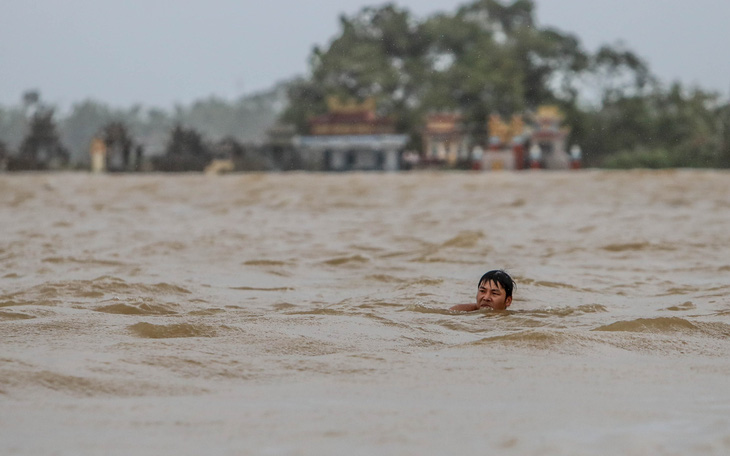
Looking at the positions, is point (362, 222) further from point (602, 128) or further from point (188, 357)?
point (602, 128)

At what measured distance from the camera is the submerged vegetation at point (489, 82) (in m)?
31.5

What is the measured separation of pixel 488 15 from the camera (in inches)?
1463

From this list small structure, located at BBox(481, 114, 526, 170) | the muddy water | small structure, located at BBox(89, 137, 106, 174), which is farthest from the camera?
small structure, located at BBox(89, 137, 106, 174)

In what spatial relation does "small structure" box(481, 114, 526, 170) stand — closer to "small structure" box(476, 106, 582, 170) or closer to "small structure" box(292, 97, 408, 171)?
"small structure" box(476, 106, 582, 170)

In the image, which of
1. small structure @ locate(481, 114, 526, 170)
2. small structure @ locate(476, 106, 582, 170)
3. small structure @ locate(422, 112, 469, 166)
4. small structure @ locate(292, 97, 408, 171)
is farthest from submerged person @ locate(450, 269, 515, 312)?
small structure @ locate(292, 97, 408, 171)

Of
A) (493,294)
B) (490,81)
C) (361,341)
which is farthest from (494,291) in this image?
(490,81)

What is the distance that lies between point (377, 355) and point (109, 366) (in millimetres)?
793

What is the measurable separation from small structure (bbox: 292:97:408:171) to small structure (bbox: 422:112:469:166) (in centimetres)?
87

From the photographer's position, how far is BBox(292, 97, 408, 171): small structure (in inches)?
1309

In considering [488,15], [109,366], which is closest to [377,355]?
[109,366]

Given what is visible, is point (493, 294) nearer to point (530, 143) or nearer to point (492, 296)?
point (492, 296)

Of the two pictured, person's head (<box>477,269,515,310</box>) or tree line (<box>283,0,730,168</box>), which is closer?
person's head (<box>477,269,515,310</box>)

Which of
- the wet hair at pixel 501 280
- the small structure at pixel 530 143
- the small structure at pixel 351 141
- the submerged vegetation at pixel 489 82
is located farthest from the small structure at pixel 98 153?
the wet hair at pixel 501 280

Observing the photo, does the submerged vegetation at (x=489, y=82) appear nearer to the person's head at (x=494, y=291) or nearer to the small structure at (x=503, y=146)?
the small structure at (x=503, y=146)
